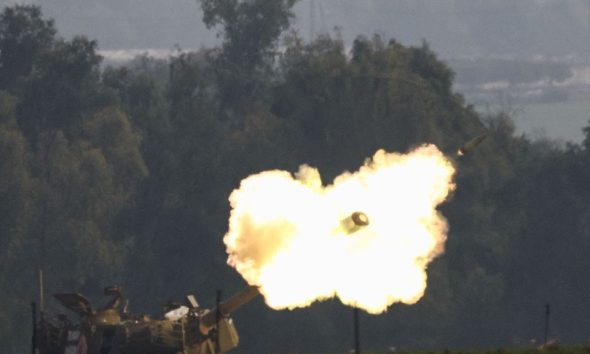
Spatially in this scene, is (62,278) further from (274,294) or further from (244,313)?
(274,294)

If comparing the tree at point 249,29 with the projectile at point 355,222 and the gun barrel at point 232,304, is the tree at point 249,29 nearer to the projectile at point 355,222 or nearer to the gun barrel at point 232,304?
the gun barrel at point 232,304

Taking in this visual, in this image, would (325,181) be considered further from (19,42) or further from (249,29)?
(249,29)

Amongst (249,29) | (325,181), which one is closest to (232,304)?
(325,181)

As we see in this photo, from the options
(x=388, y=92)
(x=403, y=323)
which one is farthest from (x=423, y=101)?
(x=403, y=323)

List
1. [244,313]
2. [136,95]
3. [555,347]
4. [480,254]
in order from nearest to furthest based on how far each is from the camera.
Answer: [555,347] < [244,313] < [480,254] < [136,95]

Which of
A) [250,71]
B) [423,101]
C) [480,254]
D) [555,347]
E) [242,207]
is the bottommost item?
[555,347]

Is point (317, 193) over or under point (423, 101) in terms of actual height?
under

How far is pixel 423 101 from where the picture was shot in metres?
139

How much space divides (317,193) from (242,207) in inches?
89.1

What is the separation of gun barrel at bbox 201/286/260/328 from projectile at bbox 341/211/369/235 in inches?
146

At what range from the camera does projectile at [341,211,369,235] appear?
197 ft

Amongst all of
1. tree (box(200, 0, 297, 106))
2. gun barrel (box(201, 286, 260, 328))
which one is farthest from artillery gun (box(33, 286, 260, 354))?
tree (box(200, 0, 297, 106))

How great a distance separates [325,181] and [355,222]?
71.0 m

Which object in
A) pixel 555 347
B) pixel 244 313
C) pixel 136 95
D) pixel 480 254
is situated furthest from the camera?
pixel 136 95
